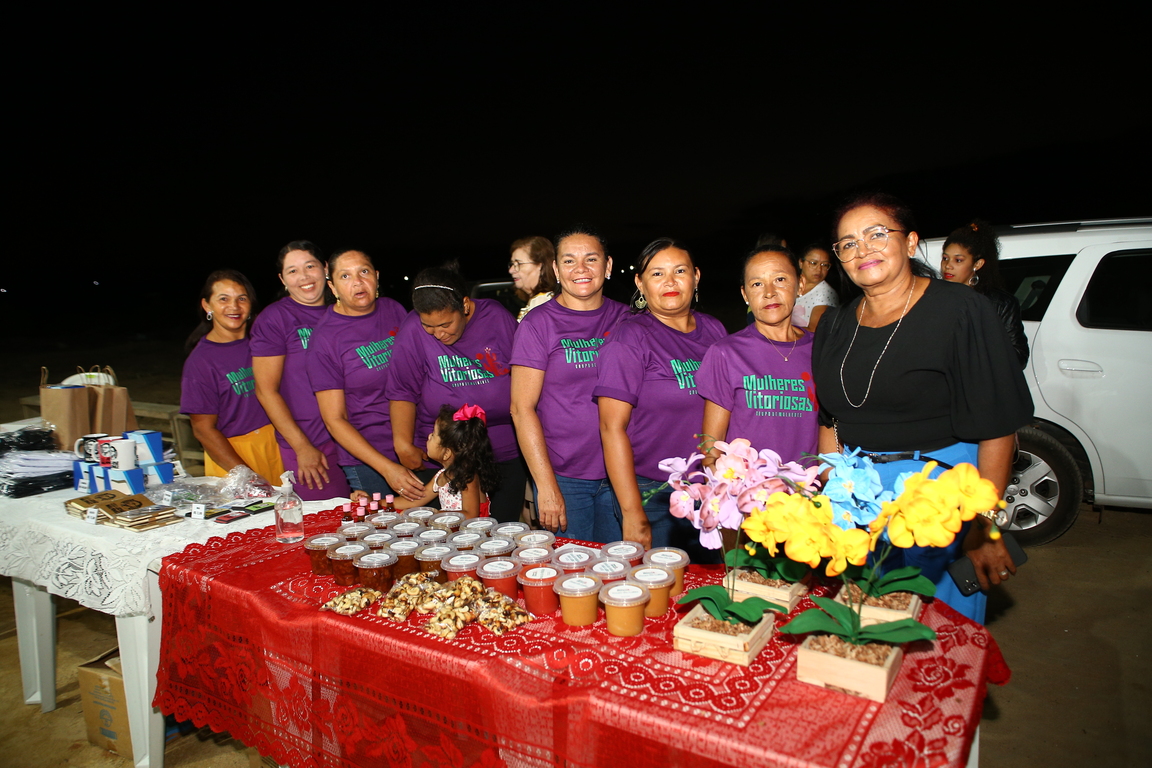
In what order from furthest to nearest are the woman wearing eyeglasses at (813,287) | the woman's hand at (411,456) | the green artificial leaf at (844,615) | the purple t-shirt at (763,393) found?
1. the woman wearing eyeglasses at (813,287)
2. the woman's hand at (411,456)
3. the purple t-shirt at (763,393)
4. the green artificial leaf at (844,615)

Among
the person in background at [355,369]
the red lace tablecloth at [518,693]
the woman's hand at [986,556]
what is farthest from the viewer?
the person in background at [355,369]

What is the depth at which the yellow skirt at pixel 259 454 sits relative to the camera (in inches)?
140

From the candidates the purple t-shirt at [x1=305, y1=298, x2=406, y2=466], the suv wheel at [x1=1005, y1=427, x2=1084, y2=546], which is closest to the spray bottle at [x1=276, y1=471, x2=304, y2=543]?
the purple t-shirt at [x1=305, y1=298, x2=406, y2=466]

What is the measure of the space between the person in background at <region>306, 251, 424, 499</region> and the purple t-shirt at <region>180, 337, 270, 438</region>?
1.85ft

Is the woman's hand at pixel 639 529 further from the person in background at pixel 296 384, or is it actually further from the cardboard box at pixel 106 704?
the cardboard box at pixel 106 704

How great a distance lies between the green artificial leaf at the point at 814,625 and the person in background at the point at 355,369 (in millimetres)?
2180

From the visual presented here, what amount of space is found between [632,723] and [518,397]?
5.13ft

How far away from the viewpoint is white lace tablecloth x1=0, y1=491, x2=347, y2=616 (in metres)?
2.33

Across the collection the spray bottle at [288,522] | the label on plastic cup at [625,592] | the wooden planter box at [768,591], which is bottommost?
the spray bottle at [288,522]

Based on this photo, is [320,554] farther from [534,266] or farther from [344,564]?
[534,266]

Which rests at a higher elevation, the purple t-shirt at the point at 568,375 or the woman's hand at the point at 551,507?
the purple t-shirt at the point at 568,375

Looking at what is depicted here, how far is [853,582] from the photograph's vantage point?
5.31ft

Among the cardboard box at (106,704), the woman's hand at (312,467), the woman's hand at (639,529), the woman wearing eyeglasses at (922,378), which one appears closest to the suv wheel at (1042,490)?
the woman wearing eyeglasses at (922,378)

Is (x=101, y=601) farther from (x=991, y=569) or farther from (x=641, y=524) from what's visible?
(x=991, y=569)
